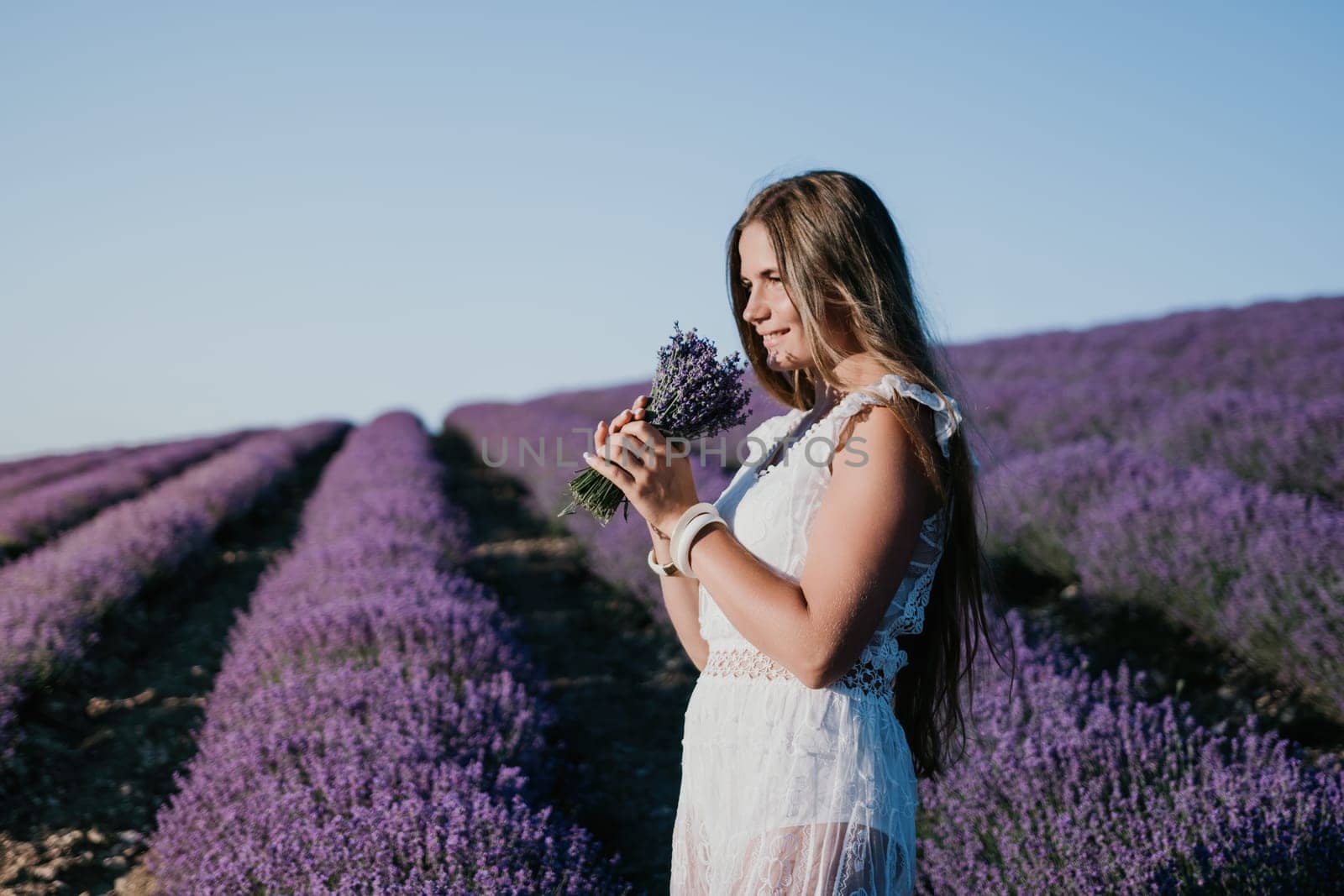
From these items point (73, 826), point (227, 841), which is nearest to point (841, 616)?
point (227, 841)

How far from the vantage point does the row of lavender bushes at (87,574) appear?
4.10 meters

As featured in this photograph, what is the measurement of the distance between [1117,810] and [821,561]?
5.00 ft

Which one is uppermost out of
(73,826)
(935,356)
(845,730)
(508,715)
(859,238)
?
(859,238)

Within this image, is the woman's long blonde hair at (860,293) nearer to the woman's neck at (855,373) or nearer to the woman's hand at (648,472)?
the woman's neck at (855,373)

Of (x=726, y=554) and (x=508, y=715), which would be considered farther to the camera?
(x=508, y=715)

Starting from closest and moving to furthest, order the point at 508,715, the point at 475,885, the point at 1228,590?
1. the point at 475,885
2. the point at 508,715
3. the point at 1228,590

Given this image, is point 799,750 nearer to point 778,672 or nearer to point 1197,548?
point 778,672

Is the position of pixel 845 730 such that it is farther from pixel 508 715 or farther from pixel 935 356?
pixel 508 715

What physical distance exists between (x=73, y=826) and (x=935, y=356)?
3352 millimetres

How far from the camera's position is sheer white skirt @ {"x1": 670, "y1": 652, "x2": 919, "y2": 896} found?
4.14 feet

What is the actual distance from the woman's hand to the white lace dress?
123mm

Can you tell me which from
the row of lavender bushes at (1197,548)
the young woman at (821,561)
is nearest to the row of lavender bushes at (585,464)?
the young woman at (821,561)

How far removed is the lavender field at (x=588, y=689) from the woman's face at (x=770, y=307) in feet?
0.99

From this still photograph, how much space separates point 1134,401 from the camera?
24.2ft
